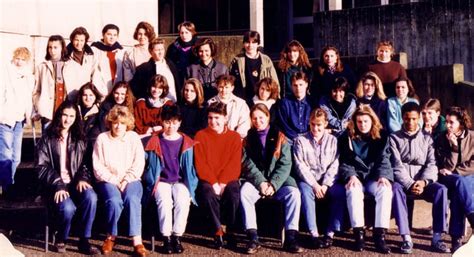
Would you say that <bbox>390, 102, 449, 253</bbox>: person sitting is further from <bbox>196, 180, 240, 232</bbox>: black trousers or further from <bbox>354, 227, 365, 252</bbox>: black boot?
<bbox>196, 180, 240, 232</bbox>: black trousers

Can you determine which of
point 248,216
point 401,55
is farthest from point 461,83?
point 248,216

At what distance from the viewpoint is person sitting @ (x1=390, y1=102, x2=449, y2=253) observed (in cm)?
651

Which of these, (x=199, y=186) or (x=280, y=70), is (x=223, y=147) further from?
(x=280, y=70)

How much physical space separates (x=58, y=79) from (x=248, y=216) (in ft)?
9.38

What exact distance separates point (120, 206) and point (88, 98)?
1.42m

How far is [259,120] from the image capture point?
6.95 m

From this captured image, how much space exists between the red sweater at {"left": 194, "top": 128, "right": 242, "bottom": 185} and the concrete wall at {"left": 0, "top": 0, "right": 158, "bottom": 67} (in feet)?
11.8

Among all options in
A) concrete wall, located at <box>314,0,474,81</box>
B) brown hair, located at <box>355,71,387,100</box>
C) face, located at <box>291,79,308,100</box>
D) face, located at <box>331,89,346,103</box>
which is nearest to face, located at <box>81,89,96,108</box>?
face, located at <box>291,79,308,100</box>

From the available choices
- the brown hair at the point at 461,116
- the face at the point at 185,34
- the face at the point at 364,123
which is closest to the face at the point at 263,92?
the face at the point at 364,123

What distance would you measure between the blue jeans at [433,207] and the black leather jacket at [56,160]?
2.96 meters

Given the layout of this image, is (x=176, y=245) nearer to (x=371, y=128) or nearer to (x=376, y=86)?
(x=371, y=128)

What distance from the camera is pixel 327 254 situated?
20.8 ft

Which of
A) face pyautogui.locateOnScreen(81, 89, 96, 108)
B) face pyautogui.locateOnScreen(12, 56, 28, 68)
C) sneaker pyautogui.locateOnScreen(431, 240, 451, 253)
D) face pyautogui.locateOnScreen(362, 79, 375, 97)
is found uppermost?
face pyautogui.locateOnScreen(12, 56, 28, 68)

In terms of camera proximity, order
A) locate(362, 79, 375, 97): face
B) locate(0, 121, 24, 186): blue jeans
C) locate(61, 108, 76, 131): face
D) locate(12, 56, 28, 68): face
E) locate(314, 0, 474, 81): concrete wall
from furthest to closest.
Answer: locate(314, 0, 474, 81): concrete wall, locate(362, 79, 375, 97): face, locate(12, 56, 28, 68): face, locate(0, 121, 24, 186): blue jeans, locate(61, 108, 76, 131): face
